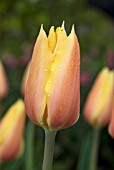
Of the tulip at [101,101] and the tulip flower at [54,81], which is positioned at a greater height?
the tulip flower at [54,81]

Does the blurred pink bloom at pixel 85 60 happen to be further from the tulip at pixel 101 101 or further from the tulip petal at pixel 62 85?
the tulip petal at pixel 62 85

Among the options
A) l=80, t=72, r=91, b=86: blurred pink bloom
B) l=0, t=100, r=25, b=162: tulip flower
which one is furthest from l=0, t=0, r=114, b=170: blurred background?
l=0, t=100, r=25, b=162: tulip flower

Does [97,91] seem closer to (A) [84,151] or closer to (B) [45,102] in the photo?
(A) [84,151]

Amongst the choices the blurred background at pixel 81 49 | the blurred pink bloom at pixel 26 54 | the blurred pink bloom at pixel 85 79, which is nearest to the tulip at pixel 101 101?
the blurred background at pixel 81 49

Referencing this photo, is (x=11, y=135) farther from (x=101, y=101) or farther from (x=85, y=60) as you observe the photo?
(x=85, y=60)

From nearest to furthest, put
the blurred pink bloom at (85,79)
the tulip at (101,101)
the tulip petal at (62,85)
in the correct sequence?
the tulip petal at (62,85) < the tulip at (101,101) < the blurred pink bloom at (85,79)

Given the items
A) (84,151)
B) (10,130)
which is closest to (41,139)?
(84,151)

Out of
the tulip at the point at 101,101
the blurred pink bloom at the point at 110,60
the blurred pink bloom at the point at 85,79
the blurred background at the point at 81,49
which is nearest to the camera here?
the tulip at the point at 101,101

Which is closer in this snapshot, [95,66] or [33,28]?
[95,66]
